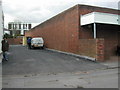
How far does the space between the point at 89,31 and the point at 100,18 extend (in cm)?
223

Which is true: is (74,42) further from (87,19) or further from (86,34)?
(87,19)

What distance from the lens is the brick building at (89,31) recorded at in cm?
1434

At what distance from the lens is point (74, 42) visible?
16.9 m

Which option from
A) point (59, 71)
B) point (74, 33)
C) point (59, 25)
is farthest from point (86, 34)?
point (59, 71)

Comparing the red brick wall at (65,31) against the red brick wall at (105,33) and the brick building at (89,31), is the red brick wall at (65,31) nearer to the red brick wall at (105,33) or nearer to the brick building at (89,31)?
the brick building at (89,31)

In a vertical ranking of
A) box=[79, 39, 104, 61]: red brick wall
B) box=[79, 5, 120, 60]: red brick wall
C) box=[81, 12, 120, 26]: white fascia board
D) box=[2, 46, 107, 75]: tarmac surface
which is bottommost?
box=[2, 46, 107, 75]: tarmac surface

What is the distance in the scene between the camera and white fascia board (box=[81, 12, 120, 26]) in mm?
14401

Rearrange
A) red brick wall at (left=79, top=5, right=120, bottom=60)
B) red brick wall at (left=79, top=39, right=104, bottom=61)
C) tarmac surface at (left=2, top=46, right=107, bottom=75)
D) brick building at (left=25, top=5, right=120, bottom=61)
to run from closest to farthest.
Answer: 1. tarmac surface at (left=2, top=46, right=107, bottom=75)
2. red brick wall at (left=79, top=39, right=104, bottom=61)
3. brick building at (left=25, top=5, right=120, bottom=61)
4. red brick wall at (left=79, top=5, right=120, bottom=60)

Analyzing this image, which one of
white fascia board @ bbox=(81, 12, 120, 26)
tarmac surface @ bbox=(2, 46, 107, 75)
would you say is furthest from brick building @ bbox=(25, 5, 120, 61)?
tarmac surface @ bbox=(2, 46, 107, 75)

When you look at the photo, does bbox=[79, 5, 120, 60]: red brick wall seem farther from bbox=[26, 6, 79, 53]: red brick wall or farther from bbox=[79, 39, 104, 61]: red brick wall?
bbox=[79, 39, 104, 61]: red brick wall

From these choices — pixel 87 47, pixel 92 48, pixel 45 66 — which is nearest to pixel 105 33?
pixel 87 47

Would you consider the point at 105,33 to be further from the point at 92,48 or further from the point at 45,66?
the point at 45,66

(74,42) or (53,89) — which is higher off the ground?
(74,42)

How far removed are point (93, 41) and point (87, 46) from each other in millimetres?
968
